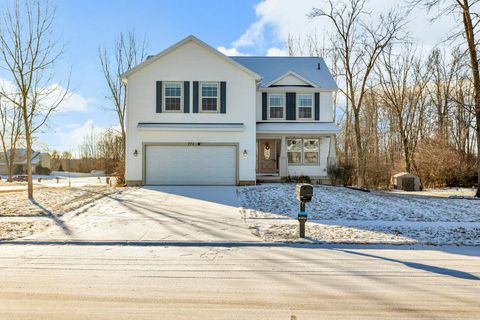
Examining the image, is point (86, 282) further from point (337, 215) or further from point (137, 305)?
point (337, 215)

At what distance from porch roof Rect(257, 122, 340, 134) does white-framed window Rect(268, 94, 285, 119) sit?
560 millimetres

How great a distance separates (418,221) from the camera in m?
11.1

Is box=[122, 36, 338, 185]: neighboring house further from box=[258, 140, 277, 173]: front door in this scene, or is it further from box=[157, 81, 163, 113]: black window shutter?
box=[258, 140, 277, 173]: front door

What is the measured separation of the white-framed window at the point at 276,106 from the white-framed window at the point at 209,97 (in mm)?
3965

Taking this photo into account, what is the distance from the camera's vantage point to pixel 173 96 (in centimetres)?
1958

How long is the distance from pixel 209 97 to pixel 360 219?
36.3 feet

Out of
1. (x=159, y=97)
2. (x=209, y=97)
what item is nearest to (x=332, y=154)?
(x=209, y=97)

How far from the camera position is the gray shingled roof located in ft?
76.4

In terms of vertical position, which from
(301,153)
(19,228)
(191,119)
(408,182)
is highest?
(191,119)

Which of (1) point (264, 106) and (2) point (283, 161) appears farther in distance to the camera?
(1) point (264, 106)

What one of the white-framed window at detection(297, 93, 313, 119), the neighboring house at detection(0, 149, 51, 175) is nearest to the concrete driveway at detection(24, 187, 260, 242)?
the white-framed window at detection(297, 93, 313, 119)

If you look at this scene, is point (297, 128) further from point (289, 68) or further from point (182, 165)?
point (182, 165)

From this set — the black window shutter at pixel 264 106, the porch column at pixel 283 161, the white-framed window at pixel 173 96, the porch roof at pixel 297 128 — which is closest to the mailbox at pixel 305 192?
the white-framed window at pixel 173 96

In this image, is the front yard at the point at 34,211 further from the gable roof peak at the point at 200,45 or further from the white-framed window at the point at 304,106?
the white-framed window at the point at 304,106
